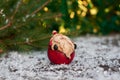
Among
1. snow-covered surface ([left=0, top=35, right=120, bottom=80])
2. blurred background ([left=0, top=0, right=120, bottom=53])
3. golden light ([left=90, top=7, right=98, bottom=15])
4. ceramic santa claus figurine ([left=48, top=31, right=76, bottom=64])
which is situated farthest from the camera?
golden light ([left=90, top=7, right=98, bottom=15])

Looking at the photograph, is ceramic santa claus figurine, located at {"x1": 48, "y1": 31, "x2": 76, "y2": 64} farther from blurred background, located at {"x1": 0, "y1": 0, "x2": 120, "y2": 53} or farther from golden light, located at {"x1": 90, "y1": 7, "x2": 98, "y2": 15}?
golden light, located at {"x1": 90, "y1": 7, "x2": 98, "y2": 15}

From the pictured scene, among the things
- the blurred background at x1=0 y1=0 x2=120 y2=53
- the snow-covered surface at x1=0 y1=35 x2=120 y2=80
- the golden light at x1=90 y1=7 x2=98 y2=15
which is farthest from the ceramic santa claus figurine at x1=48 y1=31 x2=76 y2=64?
the golden light at x1=90 y1=7 x2=98 y2=15

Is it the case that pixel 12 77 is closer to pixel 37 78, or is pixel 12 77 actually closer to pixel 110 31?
pixel 37 78

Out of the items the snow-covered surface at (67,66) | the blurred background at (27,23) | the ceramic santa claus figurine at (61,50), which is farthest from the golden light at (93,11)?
the ceramic santa claus figurine at (61,50)

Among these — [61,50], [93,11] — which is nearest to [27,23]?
[61,50]

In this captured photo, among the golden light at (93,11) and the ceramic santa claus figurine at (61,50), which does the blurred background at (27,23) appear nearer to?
the ceramic santa claus figurine at (61,50)

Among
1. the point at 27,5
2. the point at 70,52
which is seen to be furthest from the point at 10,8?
the point at 70,52

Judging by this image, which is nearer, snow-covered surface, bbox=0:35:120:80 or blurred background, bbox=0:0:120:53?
snow-covered surface, bbox=0:35:120:80
